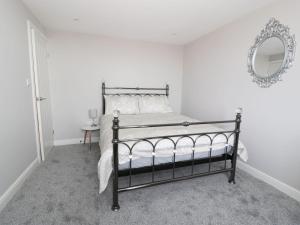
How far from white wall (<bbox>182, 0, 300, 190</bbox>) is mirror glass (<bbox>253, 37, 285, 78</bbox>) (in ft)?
0.54

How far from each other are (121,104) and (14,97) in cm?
171

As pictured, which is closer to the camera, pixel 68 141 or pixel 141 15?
pixel 141 15

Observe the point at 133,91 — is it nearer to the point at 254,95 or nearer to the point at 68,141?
the point at 68,141

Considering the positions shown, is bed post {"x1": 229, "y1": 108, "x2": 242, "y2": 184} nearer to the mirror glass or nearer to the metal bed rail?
the metal bed rail

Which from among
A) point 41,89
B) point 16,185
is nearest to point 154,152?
point 16,185

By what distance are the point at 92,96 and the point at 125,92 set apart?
0.71 m

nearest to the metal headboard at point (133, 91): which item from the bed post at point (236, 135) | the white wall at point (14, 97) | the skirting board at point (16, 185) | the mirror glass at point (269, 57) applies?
the white wall at point (14, 97)

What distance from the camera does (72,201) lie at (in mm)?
1815

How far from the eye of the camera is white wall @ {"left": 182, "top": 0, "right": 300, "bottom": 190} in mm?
1976

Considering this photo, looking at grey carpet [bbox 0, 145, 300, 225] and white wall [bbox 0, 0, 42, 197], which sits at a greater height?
white wall [bbox 0, 0, 42, 197]

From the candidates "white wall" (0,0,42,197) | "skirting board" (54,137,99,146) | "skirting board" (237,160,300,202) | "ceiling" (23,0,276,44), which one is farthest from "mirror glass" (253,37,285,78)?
"skirting board" (54,137,99,146)

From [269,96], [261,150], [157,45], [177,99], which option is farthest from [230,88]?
[157,45]

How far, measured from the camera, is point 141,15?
8.36 feet

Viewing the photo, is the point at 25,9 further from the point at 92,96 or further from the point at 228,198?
the point at 228,198
